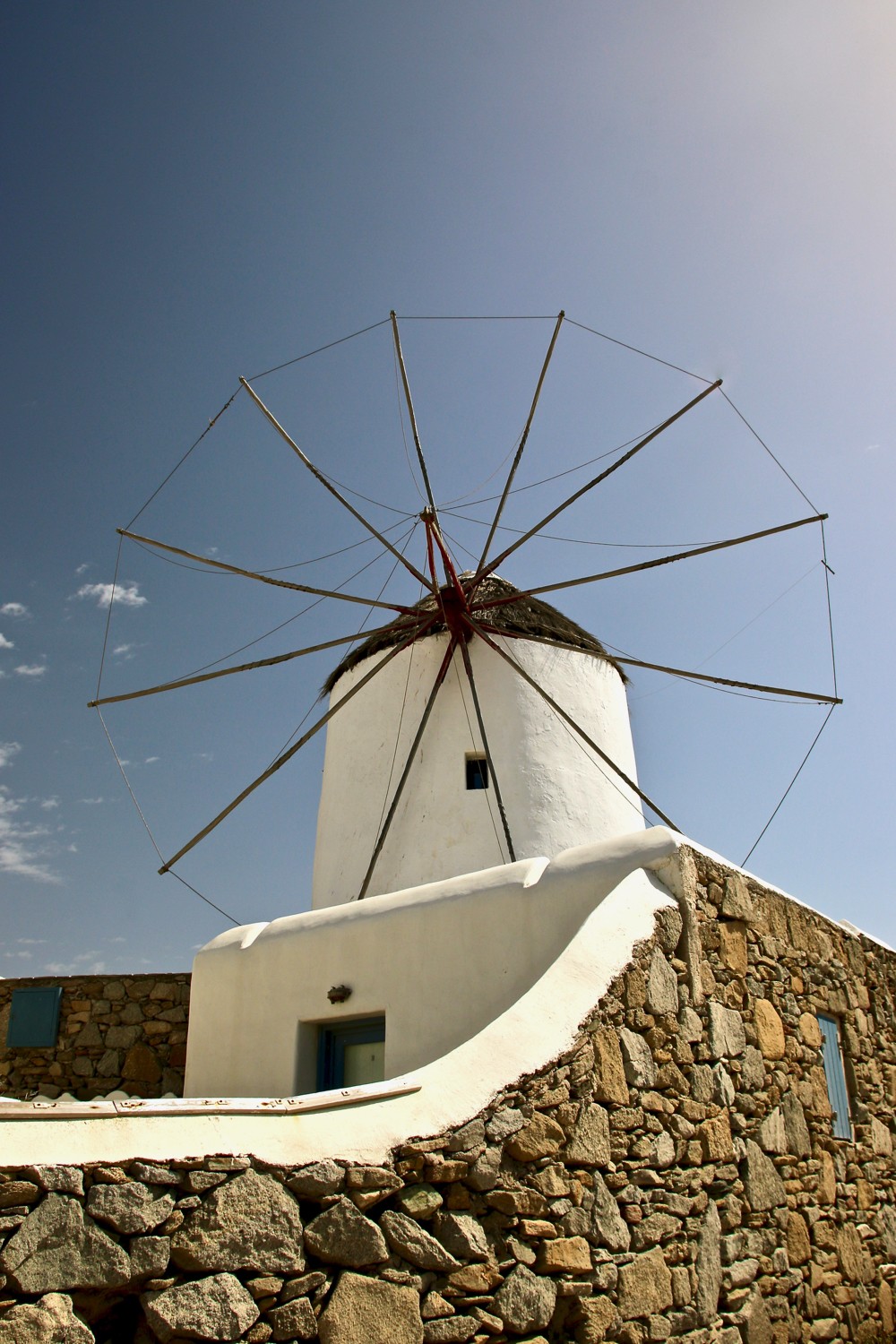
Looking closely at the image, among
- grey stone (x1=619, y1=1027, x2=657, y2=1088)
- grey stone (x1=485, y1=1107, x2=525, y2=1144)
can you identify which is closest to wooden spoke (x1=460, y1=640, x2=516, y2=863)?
grey stone (x1=619, y1=1027, x2=657, y2=1088)

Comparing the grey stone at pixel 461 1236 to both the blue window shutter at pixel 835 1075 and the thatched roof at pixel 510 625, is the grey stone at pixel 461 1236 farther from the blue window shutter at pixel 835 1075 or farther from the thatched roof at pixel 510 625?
the thatched roof at pixel 510 625

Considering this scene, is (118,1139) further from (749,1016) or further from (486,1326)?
(749,1016)

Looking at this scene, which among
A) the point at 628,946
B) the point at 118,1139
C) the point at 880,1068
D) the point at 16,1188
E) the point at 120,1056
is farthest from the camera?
the point at 120,1056

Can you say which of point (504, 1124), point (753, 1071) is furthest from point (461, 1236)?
point (753, 1071)

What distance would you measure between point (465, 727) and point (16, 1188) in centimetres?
647

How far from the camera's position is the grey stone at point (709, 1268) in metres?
4.71

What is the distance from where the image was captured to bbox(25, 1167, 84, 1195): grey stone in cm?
302

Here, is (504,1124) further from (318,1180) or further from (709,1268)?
(709,1268)

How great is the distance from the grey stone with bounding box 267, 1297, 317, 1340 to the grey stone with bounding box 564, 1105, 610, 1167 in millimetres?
1342

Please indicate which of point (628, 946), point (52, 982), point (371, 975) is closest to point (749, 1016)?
point (628, 946)

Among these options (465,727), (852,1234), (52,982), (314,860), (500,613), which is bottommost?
(852,1234)

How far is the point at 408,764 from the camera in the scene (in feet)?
28.7

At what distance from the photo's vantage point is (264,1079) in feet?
21.2

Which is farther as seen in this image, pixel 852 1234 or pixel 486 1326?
pixel 852 1234
